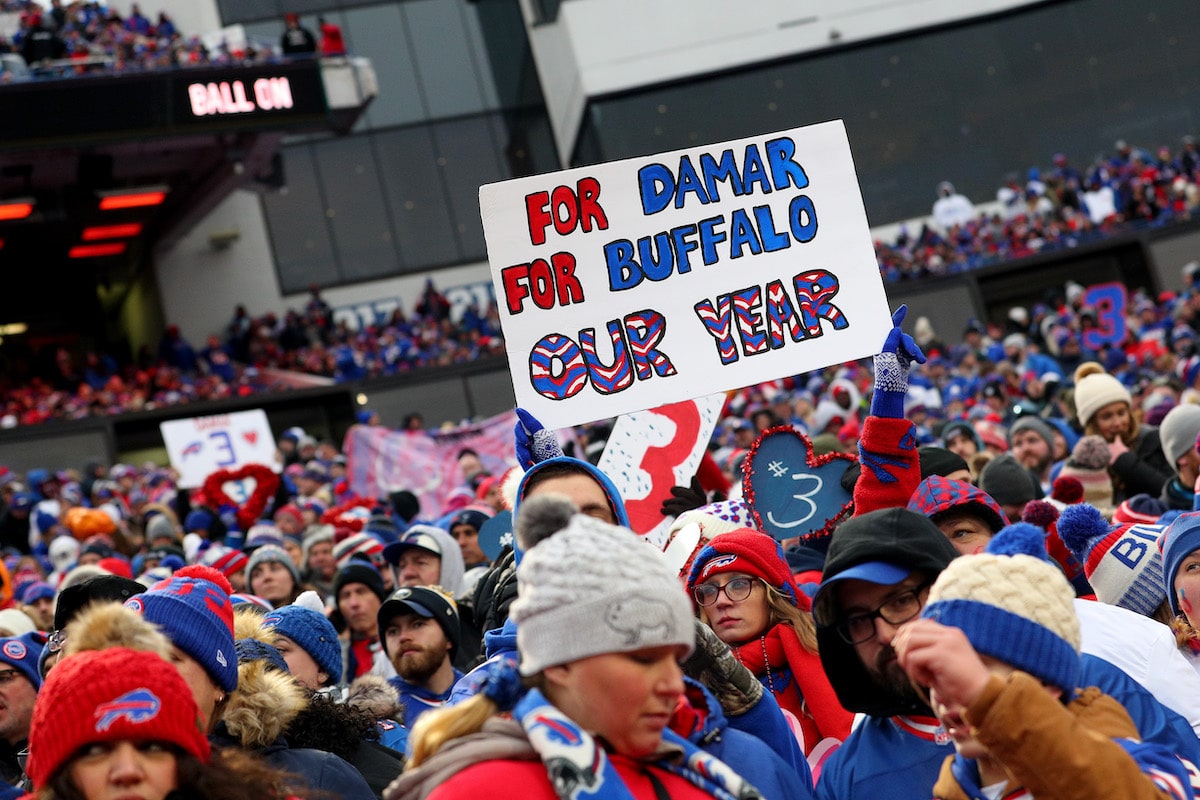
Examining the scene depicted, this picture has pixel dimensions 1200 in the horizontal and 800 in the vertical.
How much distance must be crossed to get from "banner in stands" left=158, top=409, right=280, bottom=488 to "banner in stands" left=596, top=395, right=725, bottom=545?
13615 mm

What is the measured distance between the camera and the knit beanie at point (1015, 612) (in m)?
2.50

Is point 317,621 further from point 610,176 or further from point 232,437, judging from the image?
point 232,437

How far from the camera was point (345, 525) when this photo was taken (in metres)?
10.1

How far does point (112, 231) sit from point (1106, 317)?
63.9 ft

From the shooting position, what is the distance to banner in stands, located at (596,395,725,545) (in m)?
6.73

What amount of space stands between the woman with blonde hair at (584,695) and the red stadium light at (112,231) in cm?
2874

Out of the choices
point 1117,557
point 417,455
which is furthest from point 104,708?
point 417,455

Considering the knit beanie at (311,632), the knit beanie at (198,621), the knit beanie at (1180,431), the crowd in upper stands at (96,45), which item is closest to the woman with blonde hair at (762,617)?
the knit beanie at (198,621)

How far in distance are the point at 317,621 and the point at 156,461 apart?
2101cm

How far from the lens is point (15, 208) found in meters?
25.9

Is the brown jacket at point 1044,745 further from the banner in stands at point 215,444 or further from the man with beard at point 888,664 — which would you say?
the banner in stands at point 215,444

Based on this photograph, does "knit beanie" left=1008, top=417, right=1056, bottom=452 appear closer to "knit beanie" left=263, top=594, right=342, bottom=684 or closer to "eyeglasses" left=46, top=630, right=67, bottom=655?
"knit beanie" left=263, top=594, right=342, bottom=684

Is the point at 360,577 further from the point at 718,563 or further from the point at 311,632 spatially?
the point at 718,563

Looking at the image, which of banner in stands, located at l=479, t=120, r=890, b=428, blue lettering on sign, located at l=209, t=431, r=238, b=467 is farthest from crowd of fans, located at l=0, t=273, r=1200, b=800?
blue lettering on sign, located at l=209, t=431, r=238, b=467
